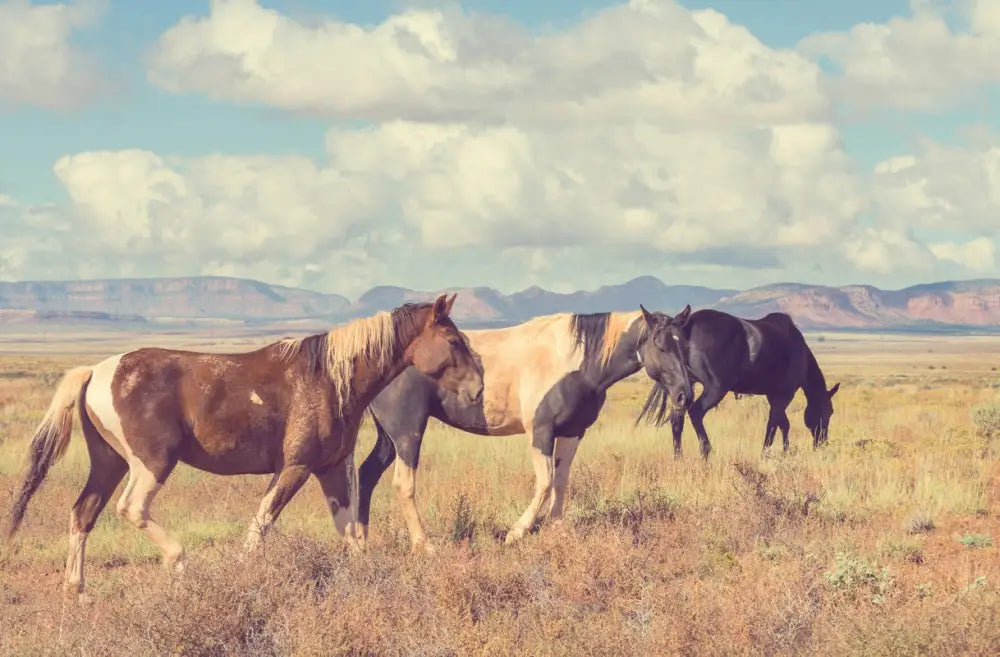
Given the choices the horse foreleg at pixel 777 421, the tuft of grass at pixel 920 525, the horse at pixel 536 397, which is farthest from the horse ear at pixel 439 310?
the horse foreleg at pixel 777 421

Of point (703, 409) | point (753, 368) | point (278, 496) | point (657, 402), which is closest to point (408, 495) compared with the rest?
point (278, 496)

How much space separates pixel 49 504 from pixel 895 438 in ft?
43.5

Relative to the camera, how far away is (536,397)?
9.55 metres

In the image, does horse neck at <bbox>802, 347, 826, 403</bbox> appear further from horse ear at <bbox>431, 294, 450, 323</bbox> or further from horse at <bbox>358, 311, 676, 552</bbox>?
horse ear at <bbox>431, 294, 450, 323</bbox>

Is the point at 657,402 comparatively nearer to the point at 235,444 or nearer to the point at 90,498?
the point at 235,444

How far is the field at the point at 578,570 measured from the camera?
5801 millimetres

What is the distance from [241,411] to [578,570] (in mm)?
2892

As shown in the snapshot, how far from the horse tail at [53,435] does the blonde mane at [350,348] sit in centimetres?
166

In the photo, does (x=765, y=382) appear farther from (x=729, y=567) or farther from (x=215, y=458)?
(x=215, y=458)

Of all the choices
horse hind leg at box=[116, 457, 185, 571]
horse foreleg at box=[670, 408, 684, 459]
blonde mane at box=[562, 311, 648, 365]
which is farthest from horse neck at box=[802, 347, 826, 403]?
horse hind leg at box=[116, 457, 185, 571]

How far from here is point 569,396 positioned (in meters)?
9.48

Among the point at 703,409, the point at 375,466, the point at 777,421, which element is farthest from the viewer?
the point at 777,421

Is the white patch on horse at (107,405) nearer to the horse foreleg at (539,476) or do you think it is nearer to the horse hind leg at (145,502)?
the horse hind leg at (145,502)

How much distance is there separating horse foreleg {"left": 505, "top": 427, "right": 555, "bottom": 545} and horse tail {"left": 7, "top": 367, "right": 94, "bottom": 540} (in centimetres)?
389
